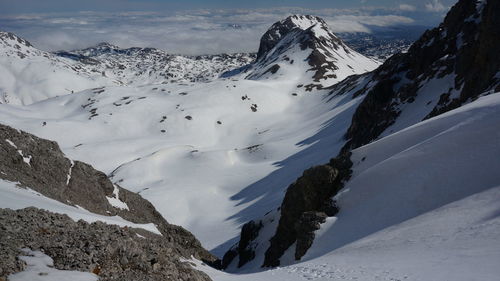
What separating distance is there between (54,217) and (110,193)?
1914cm

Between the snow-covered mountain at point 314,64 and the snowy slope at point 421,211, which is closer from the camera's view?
the snowy slope at point 421,211

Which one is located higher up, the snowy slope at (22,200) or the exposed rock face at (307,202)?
the snowy slope at (22,200)

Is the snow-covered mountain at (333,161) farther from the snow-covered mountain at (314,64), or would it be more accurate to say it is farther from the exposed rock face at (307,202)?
the snow-covered mountain at (314,64)

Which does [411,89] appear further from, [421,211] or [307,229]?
[421,211]

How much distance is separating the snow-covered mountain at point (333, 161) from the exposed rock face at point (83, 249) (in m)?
6.78

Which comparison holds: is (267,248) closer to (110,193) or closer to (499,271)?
(110,193)

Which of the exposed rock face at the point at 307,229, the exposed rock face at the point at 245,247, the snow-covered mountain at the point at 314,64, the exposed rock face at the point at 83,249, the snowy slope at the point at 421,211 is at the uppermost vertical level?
the snow-covered mountain at the point at 314,64

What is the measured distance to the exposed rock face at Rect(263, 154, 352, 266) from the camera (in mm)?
27984

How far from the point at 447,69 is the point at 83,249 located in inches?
2075

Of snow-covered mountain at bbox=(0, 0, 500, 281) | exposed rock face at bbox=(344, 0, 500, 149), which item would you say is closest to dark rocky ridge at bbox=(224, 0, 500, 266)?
exposed rock face at bbox=(344, 0, 500, 149)

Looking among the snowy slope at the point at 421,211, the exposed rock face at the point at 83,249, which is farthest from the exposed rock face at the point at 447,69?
the exposed rock face at the point at 83,249

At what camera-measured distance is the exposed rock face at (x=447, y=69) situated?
39125 mm

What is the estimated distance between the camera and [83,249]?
11.3 metres

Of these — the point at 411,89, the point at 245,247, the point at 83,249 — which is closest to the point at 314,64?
the point at 411,89
